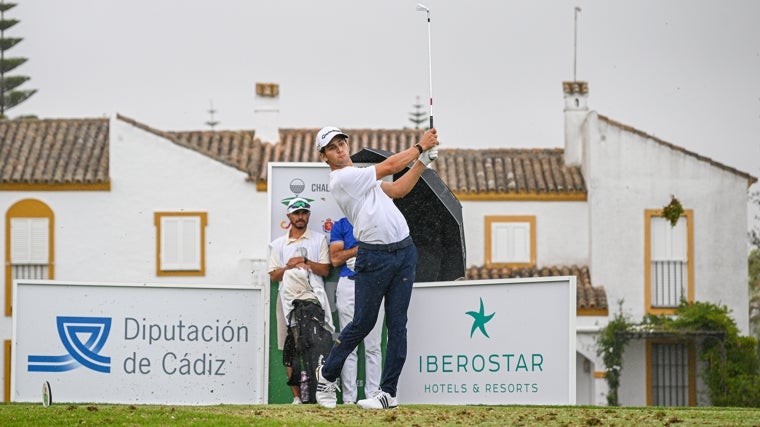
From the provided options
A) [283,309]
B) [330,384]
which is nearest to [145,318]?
[283,309]

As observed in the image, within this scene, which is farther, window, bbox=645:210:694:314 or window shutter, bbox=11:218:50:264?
window shutter, bbox=11:218:50:264

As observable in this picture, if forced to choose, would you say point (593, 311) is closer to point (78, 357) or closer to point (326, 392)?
point (78, 357)

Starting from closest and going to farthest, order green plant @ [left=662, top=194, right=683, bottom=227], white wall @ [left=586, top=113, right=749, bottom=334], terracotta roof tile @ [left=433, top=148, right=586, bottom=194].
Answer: green plant @ [left=662, top=194, right=683, bottom=227] < white wall @ [left=586, top=113, right=749, bottom=334] < terracotta roof tile @ [left=433, top=148, right=586, bottom=194]

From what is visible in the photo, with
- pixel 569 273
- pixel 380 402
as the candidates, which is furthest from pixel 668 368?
pixel 380 402

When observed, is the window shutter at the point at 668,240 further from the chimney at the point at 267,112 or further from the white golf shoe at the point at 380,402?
the white golf shoe at the point at 380,402

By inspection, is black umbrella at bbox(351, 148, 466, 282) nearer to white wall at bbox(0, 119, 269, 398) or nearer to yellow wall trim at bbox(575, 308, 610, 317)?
yellow wall trim at bbox(575, 308, 610, 317)

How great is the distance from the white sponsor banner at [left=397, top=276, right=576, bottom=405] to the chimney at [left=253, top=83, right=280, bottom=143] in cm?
3697

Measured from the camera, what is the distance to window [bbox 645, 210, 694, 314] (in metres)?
50.9

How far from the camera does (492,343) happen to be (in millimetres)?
16484

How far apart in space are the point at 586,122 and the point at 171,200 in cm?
1223

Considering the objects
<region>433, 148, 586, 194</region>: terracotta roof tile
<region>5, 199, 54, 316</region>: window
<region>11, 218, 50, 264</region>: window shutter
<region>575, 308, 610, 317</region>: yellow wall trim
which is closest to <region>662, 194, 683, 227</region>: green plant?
<region>433, 148, 586, 194</region>: terracotta roof tile

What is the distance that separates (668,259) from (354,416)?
3900 centimetres

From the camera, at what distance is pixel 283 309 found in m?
16.5

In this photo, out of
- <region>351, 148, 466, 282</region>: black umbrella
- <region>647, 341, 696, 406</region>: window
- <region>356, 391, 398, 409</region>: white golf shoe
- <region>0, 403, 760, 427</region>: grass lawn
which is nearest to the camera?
<region>0, 403, 760, 427</region>: grass lawn
